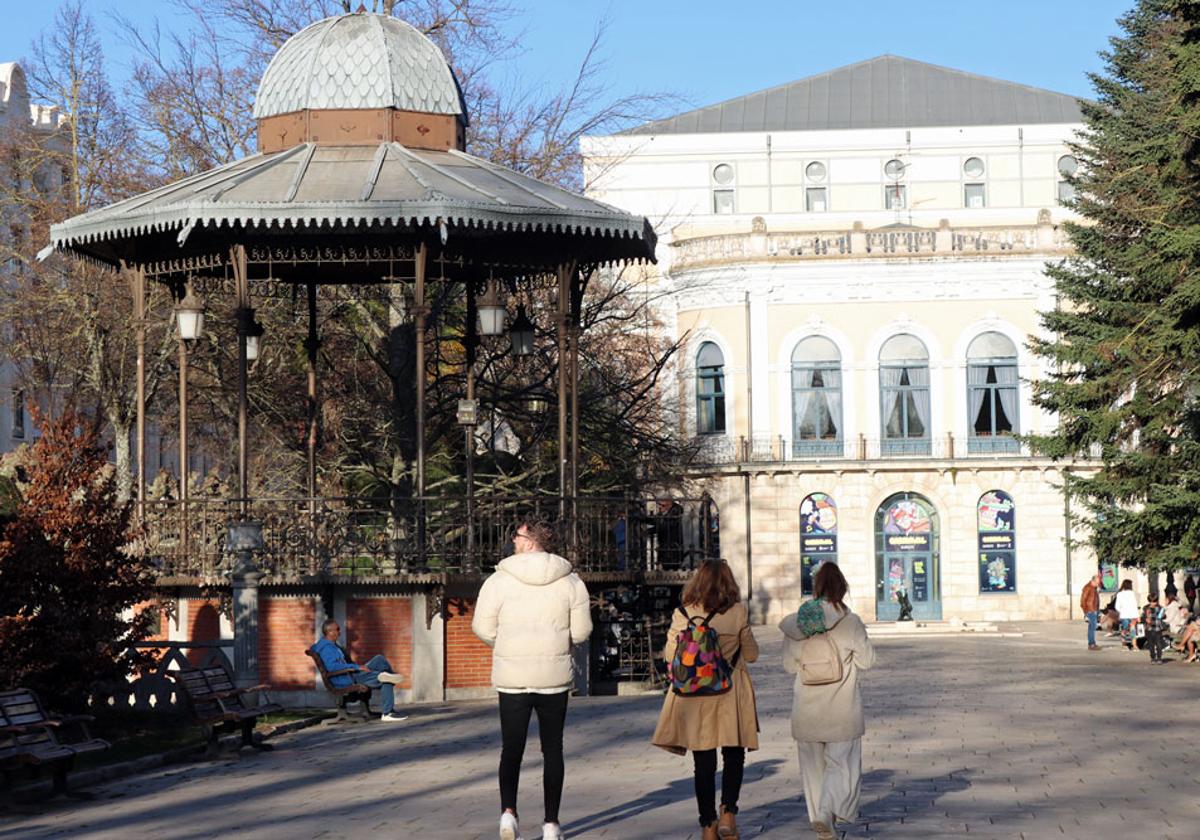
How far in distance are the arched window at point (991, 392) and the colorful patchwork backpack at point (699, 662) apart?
4702 cm

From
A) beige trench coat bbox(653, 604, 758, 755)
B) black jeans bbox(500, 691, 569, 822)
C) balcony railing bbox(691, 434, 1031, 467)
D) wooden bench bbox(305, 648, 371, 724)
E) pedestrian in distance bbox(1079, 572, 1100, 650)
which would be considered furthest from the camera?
balcony railing bbox(691, 434, 1031, 467)

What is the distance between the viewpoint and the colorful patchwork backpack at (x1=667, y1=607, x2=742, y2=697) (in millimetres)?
11609

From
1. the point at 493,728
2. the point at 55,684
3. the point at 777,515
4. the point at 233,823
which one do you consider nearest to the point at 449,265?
the point at 493,728

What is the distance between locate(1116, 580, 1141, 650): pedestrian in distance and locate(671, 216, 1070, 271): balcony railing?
18.1 m

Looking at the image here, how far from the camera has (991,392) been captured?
5784 centimetres

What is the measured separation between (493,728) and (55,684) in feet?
14.8

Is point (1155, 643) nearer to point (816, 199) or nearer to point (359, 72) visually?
point (359, 72)

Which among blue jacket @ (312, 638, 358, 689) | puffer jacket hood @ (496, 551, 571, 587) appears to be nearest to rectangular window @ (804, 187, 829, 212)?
blue jacket @ (312, 638, 358, 689)

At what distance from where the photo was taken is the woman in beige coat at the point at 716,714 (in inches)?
449

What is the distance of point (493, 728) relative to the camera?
1978 cm

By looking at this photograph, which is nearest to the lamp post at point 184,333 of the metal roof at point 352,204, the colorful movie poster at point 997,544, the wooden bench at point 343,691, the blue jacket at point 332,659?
the metal roof at point 352,204

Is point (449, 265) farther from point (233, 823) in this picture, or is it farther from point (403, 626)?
point (233, 823)

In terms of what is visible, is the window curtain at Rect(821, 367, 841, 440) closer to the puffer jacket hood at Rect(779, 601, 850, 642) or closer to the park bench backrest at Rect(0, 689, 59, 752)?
the park bench backrest at Rect(0, 689, 59, 752)

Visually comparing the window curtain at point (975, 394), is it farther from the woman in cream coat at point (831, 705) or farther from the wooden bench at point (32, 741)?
the woman in cream coat at point (831, 705)
